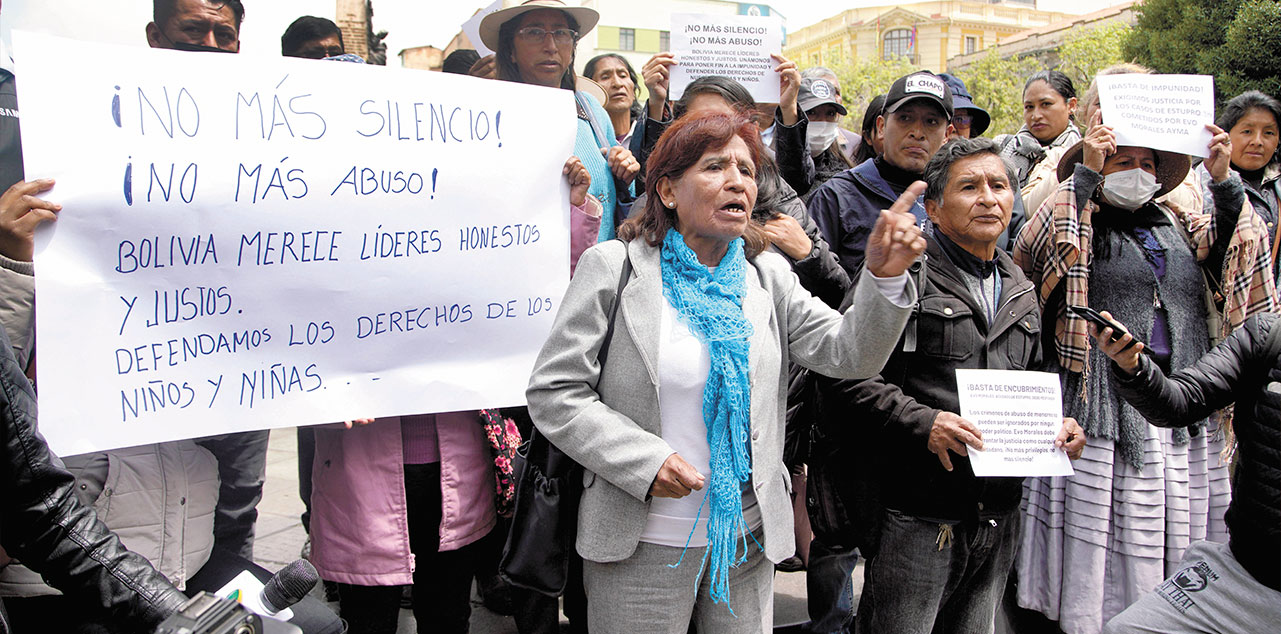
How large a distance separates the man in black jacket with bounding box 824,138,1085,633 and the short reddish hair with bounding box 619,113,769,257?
2.11 feet

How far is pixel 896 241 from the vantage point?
6.35 feet

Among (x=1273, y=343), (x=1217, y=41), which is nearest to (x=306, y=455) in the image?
(x=1273, y=343)

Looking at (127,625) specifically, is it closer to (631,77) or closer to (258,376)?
(258,376)

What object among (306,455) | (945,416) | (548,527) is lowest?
(306,455)

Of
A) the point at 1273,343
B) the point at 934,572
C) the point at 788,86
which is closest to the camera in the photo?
the point at 1273,343

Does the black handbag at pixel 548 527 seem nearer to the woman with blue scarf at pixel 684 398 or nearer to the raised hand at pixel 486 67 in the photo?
the woman with blue scarf at pixel 684 398

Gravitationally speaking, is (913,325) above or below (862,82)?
below

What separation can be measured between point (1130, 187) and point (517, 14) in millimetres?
2463

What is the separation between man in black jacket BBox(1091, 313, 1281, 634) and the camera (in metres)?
2.28

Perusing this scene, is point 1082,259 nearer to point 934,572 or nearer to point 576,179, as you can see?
point 934,572

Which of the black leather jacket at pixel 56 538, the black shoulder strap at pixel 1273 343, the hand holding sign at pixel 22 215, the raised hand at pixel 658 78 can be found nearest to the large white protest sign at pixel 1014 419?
the black shoulder strap at pixel 1273 343

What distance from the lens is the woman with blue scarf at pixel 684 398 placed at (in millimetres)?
2131

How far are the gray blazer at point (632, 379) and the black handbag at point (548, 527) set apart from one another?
69 millimetres

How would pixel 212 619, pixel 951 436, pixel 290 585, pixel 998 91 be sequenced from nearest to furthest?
pixel 212 619 < pixel 290 585 < pixel 951 436 < pixel 998 91
